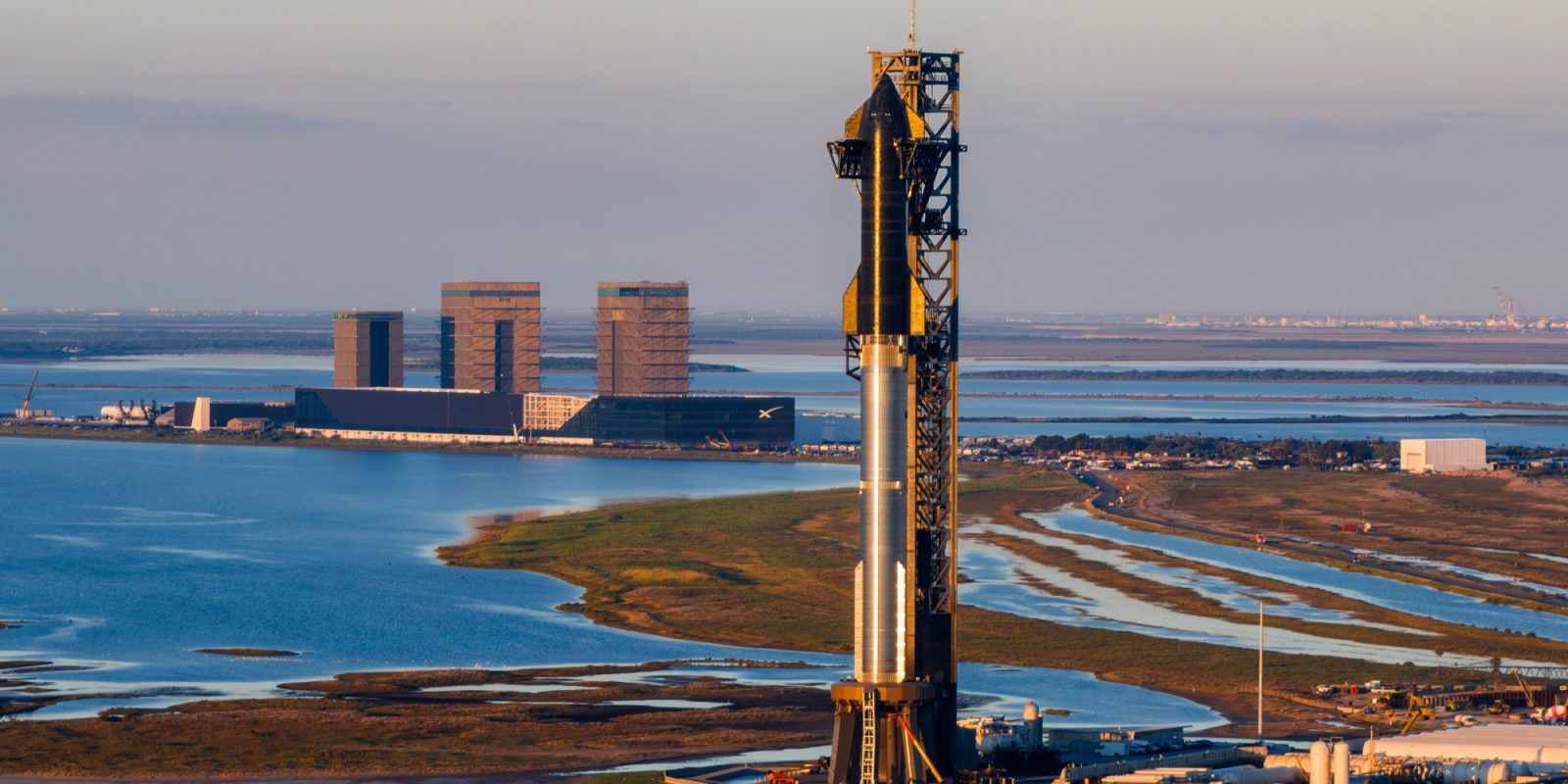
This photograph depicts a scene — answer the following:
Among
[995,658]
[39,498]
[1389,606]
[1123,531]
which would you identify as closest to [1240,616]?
[1389,606]

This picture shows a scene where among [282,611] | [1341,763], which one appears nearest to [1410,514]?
[282,611]

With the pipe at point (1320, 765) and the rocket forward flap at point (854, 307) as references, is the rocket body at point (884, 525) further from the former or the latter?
the pipe at point (1320, 765)

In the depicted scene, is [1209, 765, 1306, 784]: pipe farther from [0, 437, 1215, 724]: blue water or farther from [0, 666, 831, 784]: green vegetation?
[0, 437, 1215, 724]: blue water

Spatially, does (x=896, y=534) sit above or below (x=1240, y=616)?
above

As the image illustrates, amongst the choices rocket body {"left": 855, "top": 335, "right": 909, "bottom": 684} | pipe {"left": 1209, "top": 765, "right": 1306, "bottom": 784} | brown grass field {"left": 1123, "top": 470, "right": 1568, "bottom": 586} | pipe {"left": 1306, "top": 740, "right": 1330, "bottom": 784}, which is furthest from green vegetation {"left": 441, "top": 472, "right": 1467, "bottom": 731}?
rocket body {"left": 855, "top": 335, "right": 909, "bottom": 684}

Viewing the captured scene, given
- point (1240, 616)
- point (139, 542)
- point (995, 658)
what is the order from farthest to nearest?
point (139, 542), point (1240, 616), point (995, 658)

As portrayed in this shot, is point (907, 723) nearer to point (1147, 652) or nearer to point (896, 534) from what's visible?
point (896, 534)
